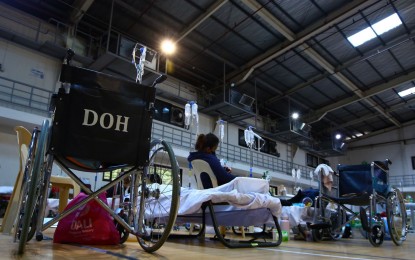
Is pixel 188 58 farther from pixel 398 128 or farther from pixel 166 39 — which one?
pixel 398 128

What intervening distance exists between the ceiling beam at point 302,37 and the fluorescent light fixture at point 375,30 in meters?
1.15

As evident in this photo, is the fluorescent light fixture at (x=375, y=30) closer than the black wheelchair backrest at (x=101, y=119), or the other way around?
the black wheelchair backrest at (x=101, y=119)

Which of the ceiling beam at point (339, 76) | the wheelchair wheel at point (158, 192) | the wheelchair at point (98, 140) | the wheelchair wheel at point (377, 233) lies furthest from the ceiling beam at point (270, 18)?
the wheelchair at point (98, 140)

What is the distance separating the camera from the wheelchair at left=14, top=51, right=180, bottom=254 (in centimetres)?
127

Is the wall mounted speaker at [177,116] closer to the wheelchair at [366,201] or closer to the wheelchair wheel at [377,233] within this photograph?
the wheelchair at [366,201]

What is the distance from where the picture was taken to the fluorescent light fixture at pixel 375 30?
24.8ft

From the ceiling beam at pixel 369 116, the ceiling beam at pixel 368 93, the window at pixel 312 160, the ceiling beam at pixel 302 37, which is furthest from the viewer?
the window at pixel 312 160

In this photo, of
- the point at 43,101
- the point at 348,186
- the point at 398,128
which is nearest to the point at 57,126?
the point at 348,186

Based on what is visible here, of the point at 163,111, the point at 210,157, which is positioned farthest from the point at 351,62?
the point at 210,157

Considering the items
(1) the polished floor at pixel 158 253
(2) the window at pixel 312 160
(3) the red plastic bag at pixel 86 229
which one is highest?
(2) the window at pixel 312 160

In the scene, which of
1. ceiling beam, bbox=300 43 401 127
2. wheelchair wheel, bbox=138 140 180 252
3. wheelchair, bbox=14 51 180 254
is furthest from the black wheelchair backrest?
ceiling beam, bbox=300 43 401 127

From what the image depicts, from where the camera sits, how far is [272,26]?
741 cm

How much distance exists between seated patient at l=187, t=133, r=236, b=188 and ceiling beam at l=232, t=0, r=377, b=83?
5.93 meters

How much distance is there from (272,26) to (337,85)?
181 inches
